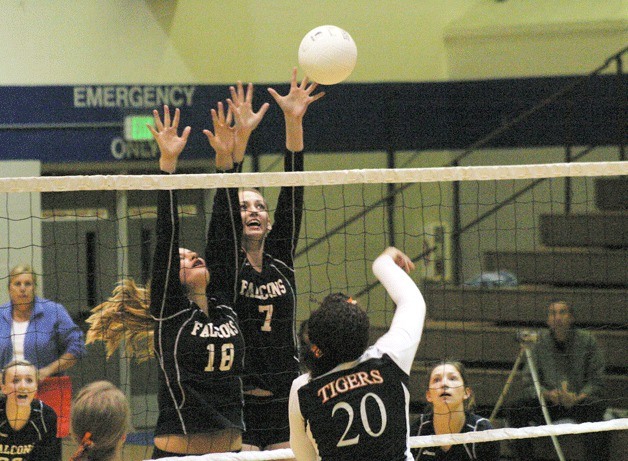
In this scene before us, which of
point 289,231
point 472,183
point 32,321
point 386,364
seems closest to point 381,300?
point 472,183

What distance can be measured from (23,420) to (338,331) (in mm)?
2511

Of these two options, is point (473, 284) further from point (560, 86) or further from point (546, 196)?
point (560, 86)

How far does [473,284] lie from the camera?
8.80 metres

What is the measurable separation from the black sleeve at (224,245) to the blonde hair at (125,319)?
367 millimetres

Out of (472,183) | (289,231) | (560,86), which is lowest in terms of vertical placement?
(289,231)

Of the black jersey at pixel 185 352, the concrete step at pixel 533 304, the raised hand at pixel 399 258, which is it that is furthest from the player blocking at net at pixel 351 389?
the concrete step at pixel 533 304

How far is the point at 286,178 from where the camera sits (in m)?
4.68

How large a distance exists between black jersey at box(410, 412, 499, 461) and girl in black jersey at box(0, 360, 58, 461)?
1.87 meters

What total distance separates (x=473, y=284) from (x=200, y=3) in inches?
151

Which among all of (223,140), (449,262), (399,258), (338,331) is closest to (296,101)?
(223,140)

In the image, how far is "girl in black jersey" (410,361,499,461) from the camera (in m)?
5.27

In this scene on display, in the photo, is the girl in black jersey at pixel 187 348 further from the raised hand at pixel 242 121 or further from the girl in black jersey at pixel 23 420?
the girl in black jersey at pixel 23 420

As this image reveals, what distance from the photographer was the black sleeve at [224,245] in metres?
4.69

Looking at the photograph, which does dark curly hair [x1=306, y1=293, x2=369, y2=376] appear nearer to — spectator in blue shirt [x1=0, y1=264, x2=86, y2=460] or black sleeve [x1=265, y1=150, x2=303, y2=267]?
black sleeve [x1=265, y1=150, x2=303, y2=267]
